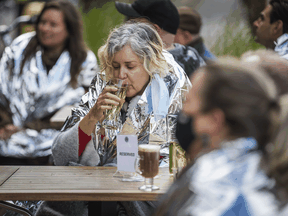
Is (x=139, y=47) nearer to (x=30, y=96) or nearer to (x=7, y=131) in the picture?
(x=30, y=96)

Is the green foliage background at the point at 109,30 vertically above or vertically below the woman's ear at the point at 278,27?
below

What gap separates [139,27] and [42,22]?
161 cm

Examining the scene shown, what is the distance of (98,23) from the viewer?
3.56 meters

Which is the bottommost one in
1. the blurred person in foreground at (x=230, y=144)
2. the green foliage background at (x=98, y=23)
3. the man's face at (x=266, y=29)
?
the green foliage background at (x=98, y=23)

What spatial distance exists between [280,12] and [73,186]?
7.33 ft

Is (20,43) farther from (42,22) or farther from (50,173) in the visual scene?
(50,173)

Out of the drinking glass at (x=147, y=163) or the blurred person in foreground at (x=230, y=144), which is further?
the drinking glass at (x=147, y=163)

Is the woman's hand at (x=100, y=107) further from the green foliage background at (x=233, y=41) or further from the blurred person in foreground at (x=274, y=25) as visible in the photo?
the green foliage background at (x=233, y=41)

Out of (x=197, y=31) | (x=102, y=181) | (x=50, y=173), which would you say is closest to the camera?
(x=102, y=181)

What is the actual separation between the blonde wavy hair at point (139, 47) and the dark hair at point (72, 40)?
4.20 ft

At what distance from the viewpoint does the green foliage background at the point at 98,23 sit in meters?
3.53

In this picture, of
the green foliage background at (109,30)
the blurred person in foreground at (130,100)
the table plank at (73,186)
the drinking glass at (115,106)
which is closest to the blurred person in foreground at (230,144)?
the table plank at (73,186)

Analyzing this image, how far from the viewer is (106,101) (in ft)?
5.82

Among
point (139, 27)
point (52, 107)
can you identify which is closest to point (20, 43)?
point (52, 107)
